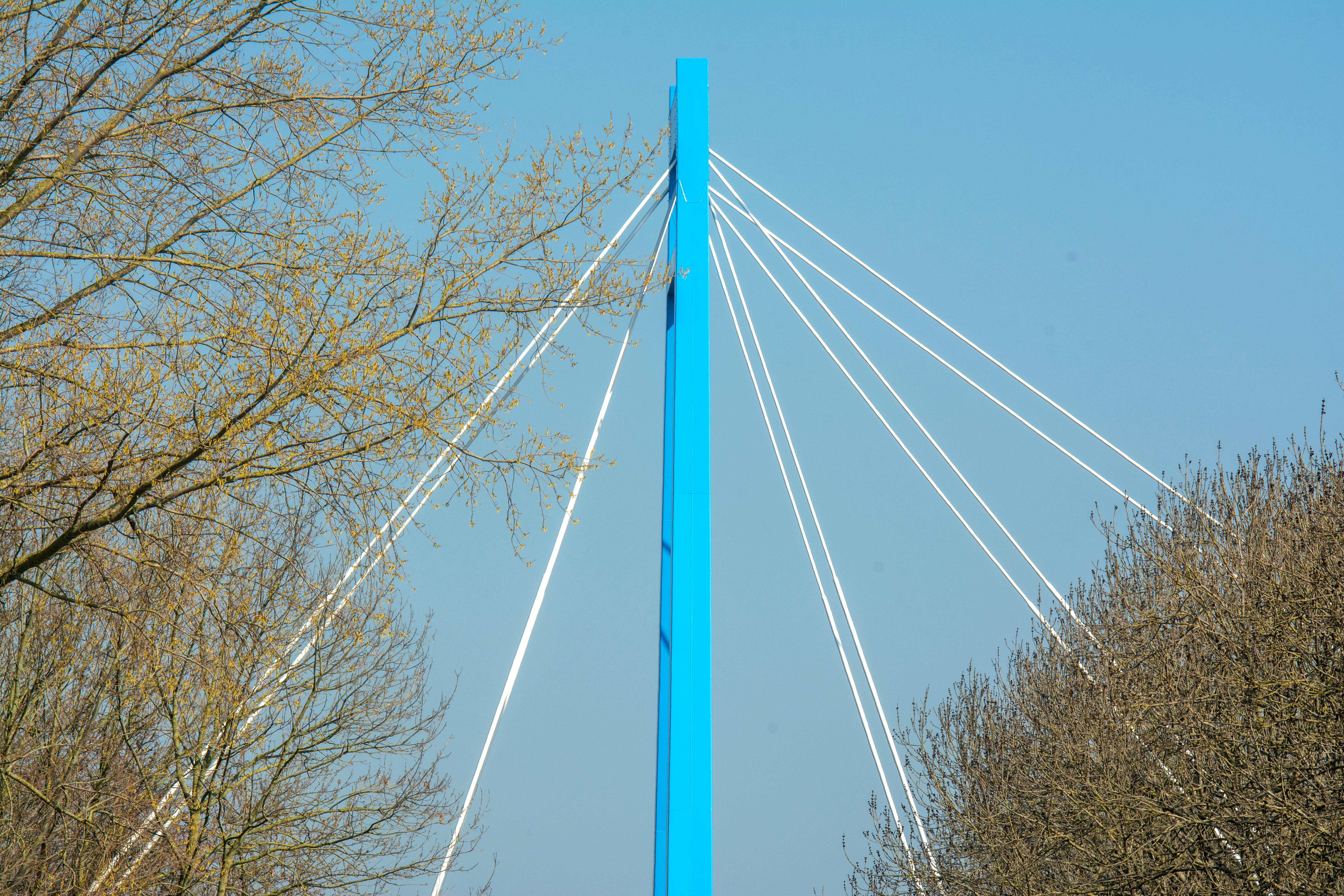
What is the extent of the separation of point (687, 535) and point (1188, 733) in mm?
4150

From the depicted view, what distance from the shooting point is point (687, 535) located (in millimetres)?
9023

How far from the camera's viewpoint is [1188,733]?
31.0 ft

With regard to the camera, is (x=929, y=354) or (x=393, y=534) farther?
(x=929, y=354)

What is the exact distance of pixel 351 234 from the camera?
5336mm

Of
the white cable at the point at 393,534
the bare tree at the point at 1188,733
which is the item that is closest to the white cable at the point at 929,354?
the bare tree at the point at 1188,733

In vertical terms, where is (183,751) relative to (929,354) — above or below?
below

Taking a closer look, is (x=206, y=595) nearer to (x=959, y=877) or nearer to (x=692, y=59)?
(x=692, y=59)

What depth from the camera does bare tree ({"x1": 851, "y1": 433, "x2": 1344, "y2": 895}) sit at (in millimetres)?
7398

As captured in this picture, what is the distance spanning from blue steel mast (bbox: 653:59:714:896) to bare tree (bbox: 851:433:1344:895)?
2.71 m

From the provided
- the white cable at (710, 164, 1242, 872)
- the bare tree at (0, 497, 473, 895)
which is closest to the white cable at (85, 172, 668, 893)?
the bare tree at (0, 497, 473, 895)

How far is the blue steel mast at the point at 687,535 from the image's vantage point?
8.20 meters

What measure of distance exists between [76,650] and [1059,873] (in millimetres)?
8782

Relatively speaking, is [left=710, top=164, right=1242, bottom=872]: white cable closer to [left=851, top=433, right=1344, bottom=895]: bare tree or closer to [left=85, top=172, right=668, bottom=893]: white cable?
[left=851, top=433, right=1344, bottom=895]: bare tree

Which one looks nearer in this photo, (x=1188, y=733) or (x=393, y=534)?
(x=393, y=534)
